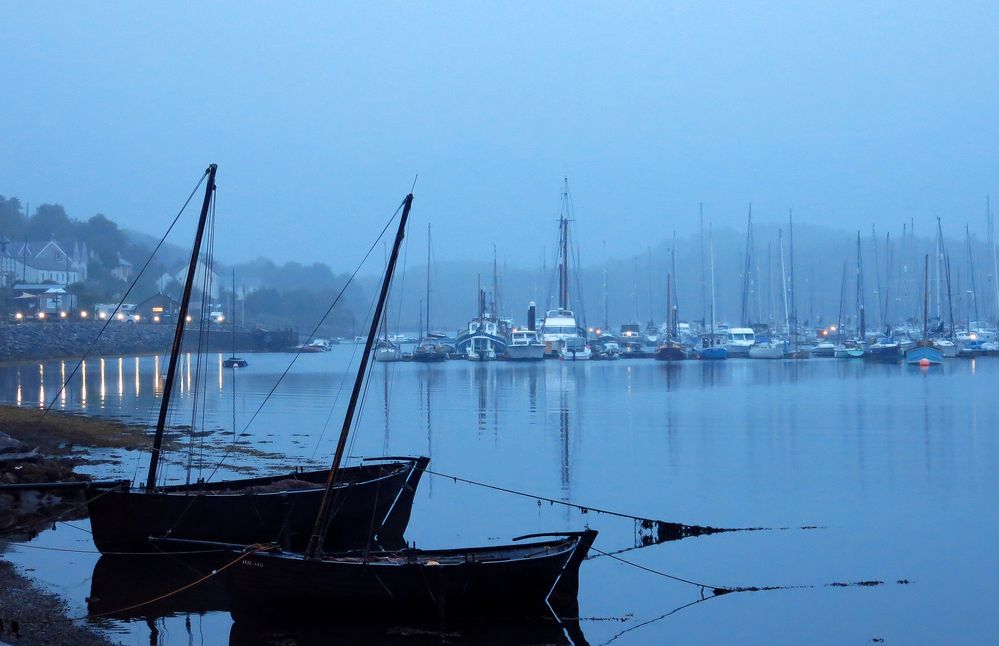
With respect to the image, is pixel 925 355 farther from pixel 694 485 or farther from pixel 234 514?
pixel 234 514

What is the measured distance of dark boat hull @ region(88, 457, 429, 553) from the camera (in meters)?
20.5

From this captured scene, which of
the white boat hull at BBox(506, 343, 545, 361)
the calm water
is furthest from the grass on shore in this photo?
the white boat hull at BBox(506, 343, 545, 361)

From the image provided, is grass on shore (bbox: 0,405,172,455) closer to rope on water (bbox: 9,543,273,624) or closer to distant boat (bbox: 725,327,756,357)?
rope on water (bbox: 9,543,273,624)

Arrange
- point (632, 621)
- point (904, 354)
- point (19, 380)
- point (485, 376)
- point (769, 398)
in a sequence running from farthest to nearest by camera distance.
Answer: point (904, 354) → point (485, 376) → point (19, 380) → point (769, 398) → point (632, 621)

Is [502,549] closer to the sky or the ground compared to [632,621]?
closer to the sky

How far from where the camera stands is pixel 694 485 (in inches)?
1377

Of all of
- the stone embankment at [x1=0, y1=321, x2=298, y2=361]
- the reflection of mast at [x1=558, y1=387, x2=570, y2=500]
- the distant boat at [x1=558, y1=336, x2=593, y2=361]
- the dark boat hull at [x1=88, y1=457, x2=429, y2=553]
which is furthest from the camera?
the distant boat at [x1=558, y1=336, x2=593, y2=361]

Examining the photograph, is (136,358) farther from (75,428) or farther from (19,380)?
(75,428)

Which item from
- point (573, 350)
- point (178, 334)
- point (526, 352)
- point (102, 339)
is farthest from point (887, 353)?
point (178, 334)

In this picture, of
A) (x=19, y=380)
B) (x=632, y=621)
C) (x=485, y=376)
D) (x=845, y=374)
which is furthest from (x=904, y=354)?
(x=632, y=621)

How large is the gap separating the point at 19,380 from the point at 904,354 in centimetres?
9598

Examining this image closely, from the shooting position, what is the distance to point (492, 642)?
675 inches

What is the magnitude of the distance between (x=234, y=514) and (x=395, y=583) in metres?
5.26

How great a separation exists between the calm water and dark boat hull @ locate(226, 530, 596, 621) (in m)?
0.51
